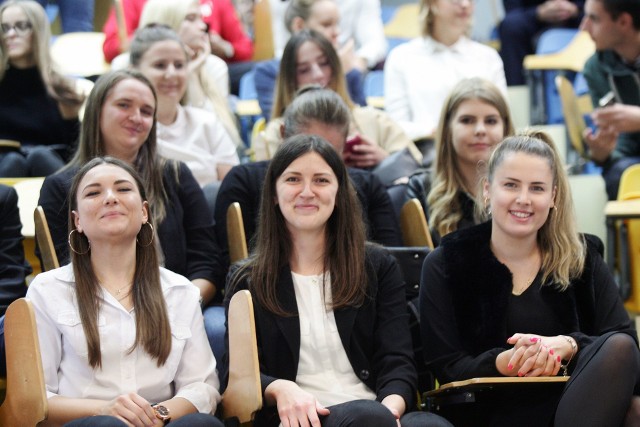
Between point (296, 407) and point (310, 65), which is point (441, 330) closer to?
point (296, 407)

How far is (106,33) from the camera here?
539 cm

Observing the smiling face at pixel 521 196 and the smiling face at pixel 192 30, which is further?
the smiling face at pixel 192 30

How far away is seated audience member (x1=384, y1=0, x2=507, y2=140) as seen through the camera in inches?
188

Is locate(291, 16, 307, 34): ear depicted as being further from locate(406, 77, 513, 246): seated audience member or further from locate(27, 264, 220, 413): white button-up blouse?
locate(27, 264, 220, 413): white button-up blouse

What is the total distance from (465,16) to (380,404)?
109 inches

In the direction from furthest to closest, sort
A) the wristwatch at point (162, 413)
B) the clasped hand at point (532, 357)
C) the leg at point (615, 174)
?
1. the leg at point (615, 174)
2. the clasped hand at point (532, 357)
3. the wristwatch at point (162, 413)

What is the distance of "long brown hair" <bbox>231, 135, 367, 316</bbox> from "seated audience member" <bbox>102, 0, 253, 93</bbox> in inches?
102

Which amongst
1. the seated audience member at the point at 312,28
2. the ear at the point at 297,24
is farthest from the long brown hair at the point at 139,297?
the ear at the point at 297,24

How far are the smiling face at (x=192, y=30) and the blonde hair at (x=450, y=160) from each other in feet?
4.30

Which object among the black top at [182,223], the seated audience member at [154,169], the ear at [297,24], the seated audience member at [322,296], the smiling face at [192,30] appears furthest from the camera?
the ear at [297,24]

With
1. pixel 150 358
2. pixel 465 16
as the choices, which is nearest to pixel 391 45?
pixel 465 16

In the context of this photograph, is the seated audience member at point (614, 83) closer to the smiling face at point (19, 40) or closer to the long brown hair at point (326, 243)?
the long brown hair at point (326, 243)

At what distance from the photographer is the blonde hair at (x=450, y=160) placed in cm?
353

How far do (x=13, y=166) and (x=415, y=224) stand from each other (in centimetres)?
151
